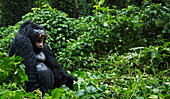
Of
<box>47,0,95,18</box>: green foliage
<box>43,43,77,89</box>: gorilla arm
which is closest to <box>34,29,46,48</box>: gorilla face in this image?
→ <box>43,43,77,89</box>: gorilla arm

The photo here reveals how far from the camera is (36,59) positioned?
1.96 m

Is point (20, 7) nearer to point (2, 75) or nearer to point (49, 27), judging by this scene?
point (49, 27)

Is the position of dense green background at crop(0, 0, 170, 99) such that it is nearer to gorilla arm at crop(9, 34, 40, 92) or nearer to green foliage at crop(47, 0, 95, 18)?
gorilla arm at crop(9, 34, 40, 92)

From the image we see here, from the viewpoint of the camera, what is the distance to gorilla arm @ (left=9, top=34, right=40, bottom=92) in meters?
1.74

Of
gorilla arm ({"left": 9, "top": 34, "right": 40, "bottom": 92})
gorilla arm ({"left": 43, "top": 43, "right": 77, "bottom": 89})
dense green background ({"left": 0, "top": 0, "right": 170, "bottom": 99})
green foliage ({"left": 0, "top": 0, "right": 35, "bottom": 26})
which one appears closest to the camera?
gorilla arm ({"left": 9, "top": 34, "right": 40, "bottom": 92})

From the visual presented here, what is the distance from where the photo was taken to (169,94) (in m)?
1.78

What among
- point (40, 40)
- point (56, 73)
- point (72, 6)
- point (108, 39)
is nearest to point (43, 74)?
point (56, 73)

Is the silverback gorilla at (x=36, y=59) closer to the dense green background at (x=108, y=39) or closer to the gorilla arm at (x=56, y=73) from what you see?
the gorilla arm at (x=56, y=73)

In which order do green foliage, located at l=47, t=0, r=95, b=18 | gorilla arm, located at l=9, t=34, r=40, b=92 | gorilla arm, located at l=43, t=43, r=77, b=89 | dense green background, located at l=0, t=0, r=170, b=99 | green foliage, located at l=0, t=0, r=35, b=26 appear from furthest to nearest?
green foliage, located at l=0, t=0, r=35, b=26
green foliage, located at l=47, t=0, r=95, b=18
dense green background, located at l=0, t=0, r=170, b=99
gorilla arm, located at l=43, t=43, r=77, b=89
gorilla arm, located at l=9, t=34, r=40, b=92

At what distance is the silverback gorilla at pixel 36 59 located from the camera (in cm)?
177

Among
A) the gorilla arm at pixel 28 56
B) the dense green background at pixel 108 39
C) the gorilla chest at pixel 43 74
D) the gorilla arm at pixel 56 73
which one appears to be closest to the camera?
the gorilla arm at pixel 28 56

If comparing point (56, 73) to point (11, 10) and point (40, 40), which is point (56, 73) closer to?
point (40, 40)

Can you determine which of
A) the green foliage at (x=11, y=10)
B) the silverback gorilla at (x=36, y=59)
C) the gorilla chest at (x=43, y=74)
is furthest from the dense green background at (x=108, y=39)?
the green foliage at (x=11, y=10)

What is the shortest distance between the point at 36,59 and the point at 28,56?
184mm
